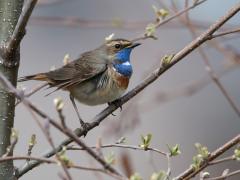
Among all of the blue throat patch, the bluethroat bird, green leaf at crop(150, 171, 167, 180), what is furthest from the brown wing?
green leaf at crop(150, 171, 167, 180)

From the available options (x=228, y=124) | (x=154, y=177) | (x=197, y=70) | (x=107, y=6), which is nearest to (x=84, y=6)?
(x=107, y=6)

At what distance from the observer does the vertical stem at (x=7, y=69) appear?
2.69 meters

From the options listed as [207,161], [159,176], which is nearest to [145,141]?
[207,161]

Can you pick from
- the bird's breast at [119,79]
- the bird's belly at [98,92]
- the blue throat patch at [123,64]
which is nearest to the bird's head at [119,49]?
the blue throat patch at [123,64]

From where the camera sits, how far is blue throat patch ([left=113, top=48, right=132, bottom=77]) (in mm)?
4524

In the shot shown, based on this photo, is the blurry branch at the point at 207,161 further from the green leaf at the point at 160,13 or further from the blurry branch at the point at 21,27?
the green leaf at the point at 160,13

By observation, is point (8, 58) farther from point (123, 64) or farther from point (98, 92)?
point (123, 64)

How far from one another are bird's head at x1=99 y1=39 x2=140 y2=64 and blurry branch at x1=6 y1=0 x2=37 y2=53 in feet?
6.75

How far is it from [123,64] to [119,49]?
193mm

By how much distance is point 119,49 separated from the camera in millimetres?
4797

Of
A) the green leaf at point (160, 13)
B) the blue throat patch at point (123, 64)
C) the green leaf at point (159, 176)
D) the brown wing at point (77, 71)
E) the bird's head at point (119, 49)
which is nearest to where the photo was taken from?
the green leaf at point (159, 176)

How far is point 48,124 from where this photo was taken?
6.53ft

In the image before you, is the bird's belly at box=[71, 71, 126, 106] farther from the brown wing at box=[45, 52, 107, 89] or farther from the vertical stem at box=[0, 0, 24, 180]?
the vertical stem at box=[0, 0, 24, 180]

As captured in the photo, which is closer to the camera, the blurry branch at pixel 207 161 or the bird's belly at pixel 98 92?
the blurry branch at pixel 207 161
